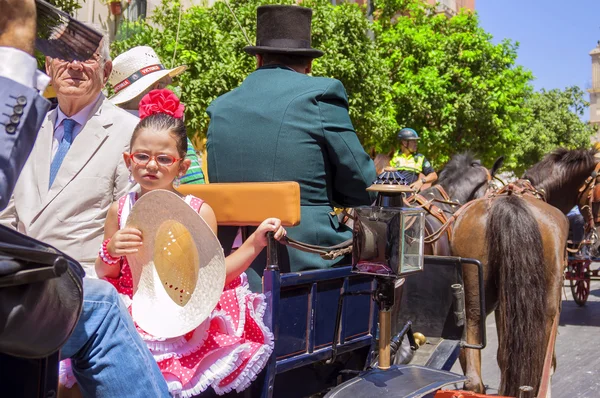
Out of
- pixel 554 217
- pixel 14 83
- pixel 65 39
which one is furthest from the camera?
pixel 554 217

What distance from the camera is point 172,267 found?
2.71 metres

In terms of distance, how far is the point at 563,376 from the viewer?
267 inches

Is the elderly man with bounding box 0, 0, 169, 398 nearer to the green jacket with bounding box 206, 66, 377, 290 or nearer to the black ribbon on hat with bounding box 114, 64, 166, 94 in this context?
the green jacket with bounding box 206, 66, 377, 290

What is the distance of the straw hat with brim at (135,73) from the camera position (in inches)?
174

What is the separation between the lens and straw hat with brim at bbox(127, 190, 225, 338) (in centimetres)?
260

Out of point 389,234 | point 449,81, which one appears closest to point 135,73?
point 389,234

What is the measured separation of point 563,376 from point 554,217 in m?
2.15

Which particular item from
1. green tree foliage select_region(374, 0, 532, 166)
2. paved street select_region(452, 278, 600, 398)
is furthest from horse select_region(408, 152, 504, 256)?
green tree foliage select_region(374, 0, 532, 166)

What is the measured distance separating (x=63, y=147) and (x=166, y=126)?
0.66 meters

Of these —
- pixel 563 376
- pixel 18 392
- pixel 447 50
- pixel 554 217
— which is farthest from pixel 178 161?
pixel 447 50

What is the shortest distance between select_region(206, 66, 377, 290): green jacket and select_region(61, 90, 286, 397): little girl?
49 centimetres

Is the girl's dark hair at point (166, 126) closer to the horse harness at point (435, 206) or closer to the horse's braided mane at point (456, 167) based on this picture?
the horse harness at point (435, 206)

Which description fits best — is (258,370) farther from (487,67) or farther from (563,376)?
(487,67)

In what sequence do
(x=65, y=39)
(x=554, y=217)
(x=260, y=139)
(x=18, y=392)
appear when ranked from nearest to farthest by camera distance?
(x=65, y=39) < (x=18, y=392) < (x=260, y=139) < (x=554, y=217)
